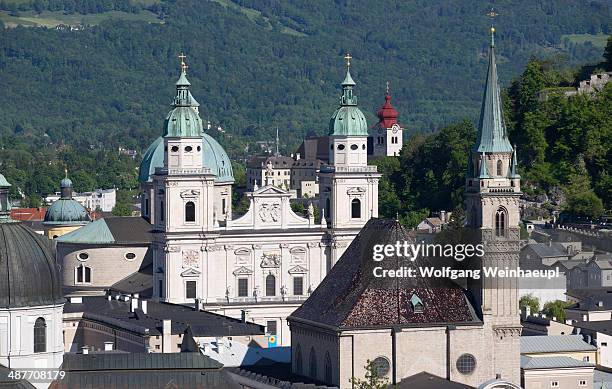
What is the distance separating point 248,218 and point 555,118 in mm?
38804

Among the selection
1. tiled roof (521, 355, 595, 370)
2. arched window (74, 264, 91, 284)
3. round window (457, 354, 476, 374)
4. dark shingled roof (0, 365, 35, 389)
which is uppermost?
arched window (74, 264, 91, 284)

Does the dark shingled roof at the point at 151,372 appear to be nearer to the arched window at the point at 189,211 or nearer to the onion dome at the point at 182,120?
the arched window at the point at 189,211

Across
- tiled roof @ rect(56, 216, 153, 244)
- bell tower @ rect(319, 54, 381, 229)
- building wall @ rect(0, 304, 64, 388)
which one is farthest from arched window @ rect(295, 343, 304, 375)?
tiled roof @ rect(56, 216, 153, 244)

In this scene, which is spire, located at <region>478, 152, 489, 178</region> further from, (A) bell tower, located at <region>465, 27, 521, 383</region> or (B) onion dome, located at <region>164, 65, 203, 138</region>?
(B) onion dome, located at <region>164, 65, 203, 138</region>

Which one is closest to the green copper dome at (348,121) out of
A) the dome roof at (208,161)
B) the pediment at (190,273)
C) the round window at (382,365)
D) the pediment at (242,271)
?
the dome roof at (208,161)

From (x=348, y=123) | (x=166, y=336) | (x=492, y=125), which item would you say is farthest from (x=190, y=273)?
(x=492, y=125)

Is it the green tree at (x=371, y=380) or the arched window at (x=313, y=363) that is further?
the arched window at (x=313, y=363)

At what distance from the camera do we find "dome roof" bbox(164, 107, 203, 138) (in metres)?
112

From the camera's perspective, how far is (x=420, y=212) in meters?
149

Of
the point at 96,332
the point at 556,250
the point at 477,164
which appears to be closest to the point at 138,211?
the point at 556,250

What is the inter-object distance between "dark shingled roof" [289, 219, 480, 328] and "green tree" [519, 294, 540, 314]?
28.2m

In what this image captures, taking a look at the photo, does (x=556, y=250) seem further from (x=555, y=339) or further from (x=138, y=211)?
(x=138, y=211)

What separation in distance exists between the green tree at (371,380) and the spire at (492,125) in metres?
10.4

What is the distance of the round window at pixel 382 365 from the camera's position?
253ft
